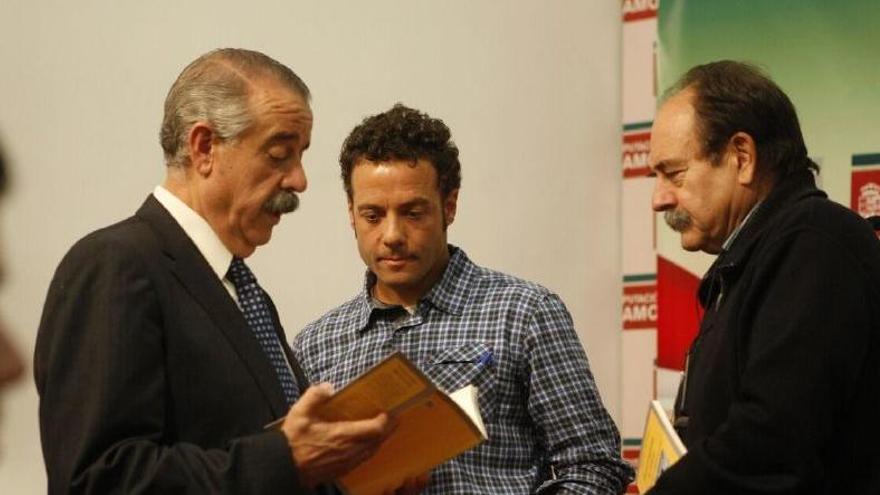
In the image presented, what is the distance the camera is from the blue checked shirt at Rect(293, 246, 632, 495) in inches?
99.1

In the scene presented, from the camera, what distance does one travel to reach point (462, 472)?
249cm

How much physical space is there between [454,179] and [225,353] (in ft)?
3.77

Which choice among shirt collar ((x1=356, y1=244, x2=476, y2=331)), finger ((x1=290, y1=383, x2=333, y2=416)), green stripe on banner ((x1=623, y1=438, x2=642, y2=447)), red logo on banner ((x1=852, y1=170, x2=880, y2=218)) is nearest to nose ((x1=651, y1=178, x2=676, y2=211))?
shirt collar ((x1=356, y1=244, x2=476, y2=331))

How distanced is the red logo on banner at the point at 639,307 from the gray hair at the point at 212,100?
1937 millimetres

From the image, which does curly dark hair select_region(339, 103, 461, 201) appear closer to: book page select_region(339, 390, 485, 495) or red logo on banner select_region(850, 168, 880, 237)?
book page select_region(339, 390, 485, 495)

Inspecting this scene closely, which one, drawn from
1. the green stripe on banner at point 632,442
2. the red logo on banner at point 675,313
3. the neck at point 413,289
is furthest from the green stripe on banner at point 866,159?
the neck at point 413,289

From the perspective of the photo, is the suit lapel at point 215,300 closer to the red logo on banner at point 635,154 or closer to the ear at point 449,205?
the ear at point 449,205

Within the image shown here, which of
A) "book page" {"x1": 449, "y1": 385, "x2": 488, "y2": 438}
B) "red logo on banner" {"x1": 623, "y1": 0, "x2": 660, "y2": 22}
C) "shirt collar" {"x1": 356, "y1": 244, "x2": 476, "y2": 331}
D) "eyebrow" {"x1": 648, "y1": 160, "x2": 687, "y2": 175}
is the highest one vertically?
"red logo on banner" {"x1": 623, "y1": 0, "x2": 660, "y2": 22}

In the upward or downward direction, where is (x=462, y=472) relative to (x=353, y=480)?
downward

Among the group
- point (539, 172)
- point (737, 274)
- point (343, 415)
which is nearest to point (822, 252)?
point (737, 274)

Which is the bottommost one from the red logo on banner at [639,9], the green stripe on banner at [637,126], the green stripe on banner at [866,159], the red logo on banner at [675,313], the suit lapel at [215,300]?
the red logo on banner at [675,313]

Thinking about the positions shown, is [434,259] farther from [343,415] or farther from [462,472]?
[343,415]

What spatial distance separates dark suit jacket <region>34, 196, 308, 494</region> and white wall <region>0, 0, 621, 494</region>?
1783mm

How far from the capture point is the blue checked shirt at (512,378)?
2.52m
